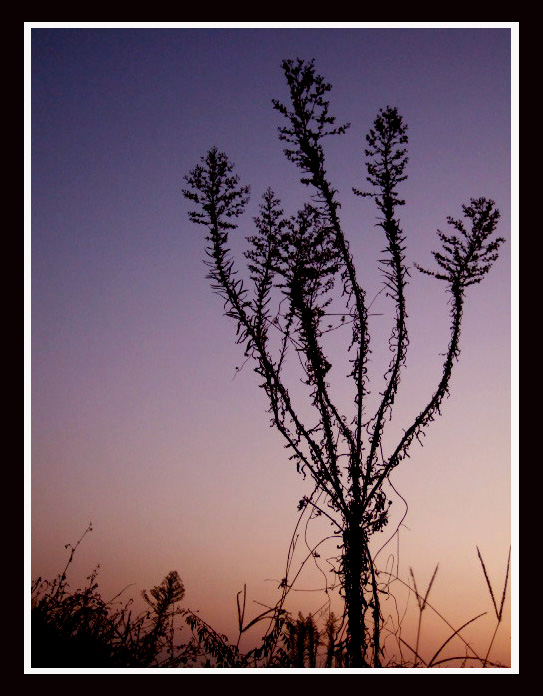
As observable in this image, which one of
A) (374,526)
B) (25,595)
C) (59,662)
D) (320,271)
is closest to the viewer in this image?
(25,595)

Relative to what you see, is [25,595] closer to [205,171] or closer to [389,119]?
[205,171]

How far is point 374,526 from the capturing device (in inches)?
234

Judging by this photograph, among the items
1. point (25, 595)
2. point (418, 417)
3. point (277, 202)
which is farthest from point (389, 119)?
point (25, 595)

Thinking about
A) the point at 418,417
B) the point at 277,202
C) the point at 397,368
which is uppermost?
the point at 277,202

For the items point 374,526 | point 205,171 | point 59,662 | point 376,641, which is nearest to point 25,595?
point 59,662

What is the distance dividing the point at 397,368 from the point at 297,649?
248 cm

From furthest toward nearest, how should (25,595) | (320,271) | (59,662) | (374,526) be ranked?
(320,271), (374,526), (59,662), (25,595)

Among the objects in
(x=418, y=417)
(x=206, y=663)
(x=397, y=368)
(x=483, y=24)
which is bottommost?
(x=206, y=663)

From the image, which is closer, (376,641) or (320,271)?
(376,641)

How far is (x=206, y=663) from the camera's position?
4.96 m

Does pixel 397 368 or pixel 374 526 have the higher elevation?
pixel 397 368

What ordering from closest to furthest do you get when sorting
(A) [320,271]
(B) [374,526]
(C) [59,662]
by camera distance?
(C) [59,662] → (B) [374,526] → (A) [320,271]

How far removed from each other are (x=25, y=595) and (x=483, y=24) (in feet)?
15.3

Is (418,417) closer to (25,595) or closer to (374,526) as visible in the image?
(374,526)
